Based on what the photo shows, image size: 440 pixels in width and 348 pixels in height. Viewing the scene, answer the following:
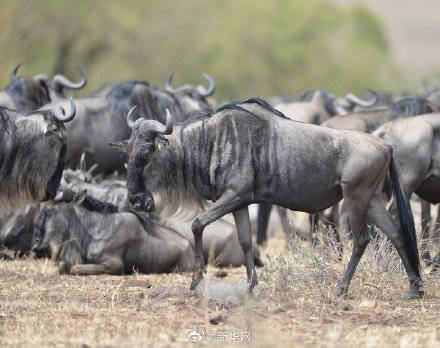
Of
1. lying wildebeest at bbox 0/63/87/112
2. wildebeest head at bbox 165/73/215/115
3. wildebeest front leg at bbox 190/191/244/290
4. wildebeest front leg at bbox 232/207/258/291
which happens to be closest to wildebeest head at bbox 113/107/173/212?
wildebeest front leg at bbox 190/191/244/290

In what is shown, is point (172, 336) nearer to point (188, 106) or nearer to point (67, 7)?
point (188, 106)

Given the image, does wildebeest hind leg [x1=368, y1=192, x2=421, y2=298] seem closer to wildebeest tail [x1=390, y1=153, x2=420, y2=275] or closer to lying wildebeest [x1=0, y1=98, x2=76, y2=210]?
wildebeest tail [x1=390, y1=153, x2=420, y2=275]

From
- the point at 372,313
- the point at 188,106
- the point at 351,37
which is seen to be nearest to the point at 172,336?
the point at 372,313

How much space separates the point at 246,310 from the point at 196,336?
0.33 meters

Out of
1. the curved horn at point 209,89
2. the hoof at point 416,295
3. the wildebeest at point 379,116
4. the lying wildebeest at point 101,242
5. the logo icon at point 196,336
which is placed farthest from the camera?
the curved horn at point 209,89

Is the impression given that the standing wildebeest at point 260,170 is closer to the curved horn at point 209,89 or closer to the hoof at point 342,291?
the hoof at point 342,291

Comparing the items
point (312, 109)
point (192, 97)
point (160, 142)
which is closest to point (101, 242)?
point (160, 142)

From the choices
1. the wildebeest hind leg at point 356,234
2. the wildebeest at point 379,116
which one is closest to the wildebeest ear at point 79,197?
the wildebeest at point 379,116

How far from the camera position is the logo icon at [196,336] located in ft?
16.0

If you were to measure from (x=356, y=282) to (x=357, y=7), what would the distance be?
44.6m

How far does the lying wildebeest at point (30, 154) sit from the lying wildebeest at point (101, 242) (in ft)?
4.95

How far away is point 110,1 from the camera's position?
26.9 m

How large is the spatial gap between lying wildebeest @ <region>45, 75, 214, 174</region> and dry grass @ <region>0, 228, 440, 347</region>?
2797 millimetres

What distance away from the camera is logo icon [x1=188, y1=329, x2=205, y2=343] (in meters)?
4.86
